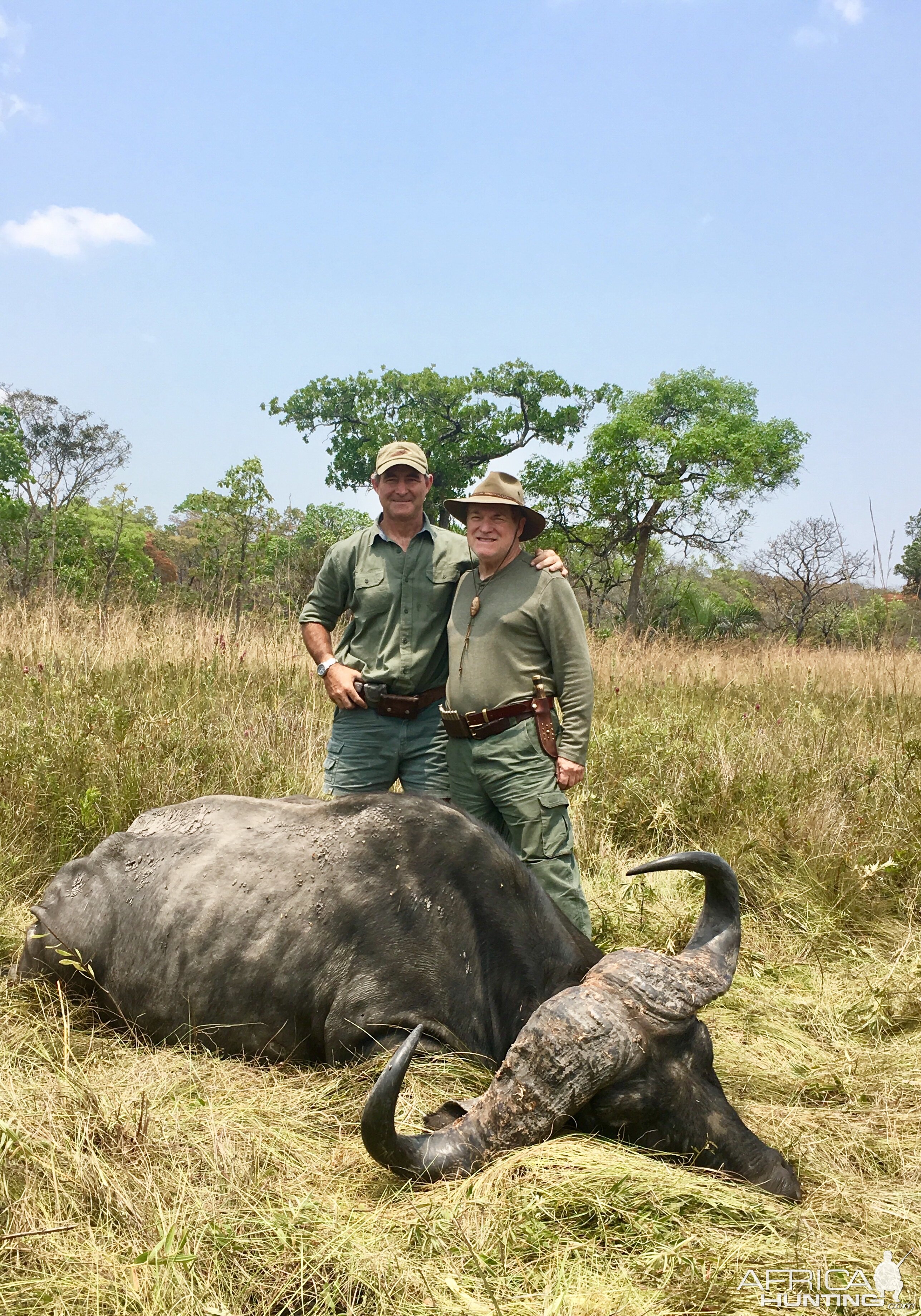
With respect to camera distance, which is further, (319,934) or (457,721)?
(457,721)

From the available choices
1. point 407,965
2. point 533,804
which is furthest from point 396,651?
point 407,965

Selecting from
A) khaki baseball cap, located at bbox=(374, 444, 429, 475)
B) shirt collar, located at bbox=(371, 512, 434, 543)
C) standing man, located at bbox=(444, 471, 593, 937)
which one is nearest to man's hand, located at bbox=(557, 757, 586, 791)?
standing man, located at bbox=(444, 471, 593, 937)

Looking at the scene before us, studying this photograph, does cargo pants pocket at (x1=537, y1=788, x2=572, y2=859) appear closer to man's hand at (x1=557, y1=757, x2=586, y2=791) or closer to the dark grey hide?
man's hand at (x1=557, y1=757, x2=586, y2=791)

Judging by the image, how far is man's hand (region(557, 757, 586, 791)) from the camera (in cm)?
408

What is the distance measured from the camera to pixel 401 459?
457cm

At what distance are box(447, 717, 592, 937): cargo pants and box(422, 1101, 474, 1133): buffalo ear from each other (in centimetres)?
140

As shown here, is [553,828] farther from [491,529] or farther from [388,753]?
[491,529]

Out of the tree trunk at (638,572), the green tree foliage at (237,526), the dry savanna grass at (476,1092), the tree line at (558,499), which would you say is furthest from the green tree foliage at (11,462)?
the dry savanna grass at (476,1092)

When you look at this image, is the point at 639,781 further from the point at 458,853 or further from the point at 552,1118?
the point at 552,1118

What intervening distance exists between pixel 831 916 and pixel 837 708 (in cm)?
368

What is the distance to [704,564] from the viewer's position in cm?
3456

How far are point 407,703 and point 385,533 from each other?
94 cm

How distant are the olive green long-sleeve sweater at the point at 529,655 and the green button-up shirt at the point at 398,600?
39cm

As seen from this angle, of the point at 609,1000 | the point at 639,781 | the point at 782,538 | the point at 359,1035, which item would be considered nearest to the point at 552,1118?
the point at 609,1000
